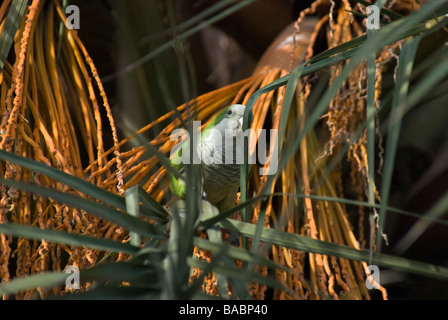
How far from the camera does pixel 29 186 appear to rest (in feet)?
1.57

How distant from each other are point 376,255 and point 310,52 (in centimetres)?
77

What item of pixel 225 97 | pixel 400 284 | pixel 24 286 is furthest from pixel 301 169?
pixel 24 286

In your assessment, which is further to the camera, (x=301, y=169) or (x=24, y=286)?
(x=301, y=169)

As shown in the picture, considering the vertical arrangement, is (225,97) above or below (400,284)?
above

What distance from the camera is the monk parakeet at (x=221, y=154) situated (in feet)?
3.59

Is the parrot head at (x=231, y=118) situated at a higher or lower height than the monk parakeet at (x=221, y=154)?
higher

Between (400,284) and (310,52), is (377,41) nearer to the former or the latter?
(310,52)

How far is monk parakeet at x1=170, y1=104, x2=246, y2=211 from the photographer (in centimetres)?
109

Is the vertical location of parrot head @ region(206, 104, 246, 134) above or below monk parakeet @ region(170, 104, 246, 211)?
above

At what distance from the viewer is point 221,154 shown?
111cm
